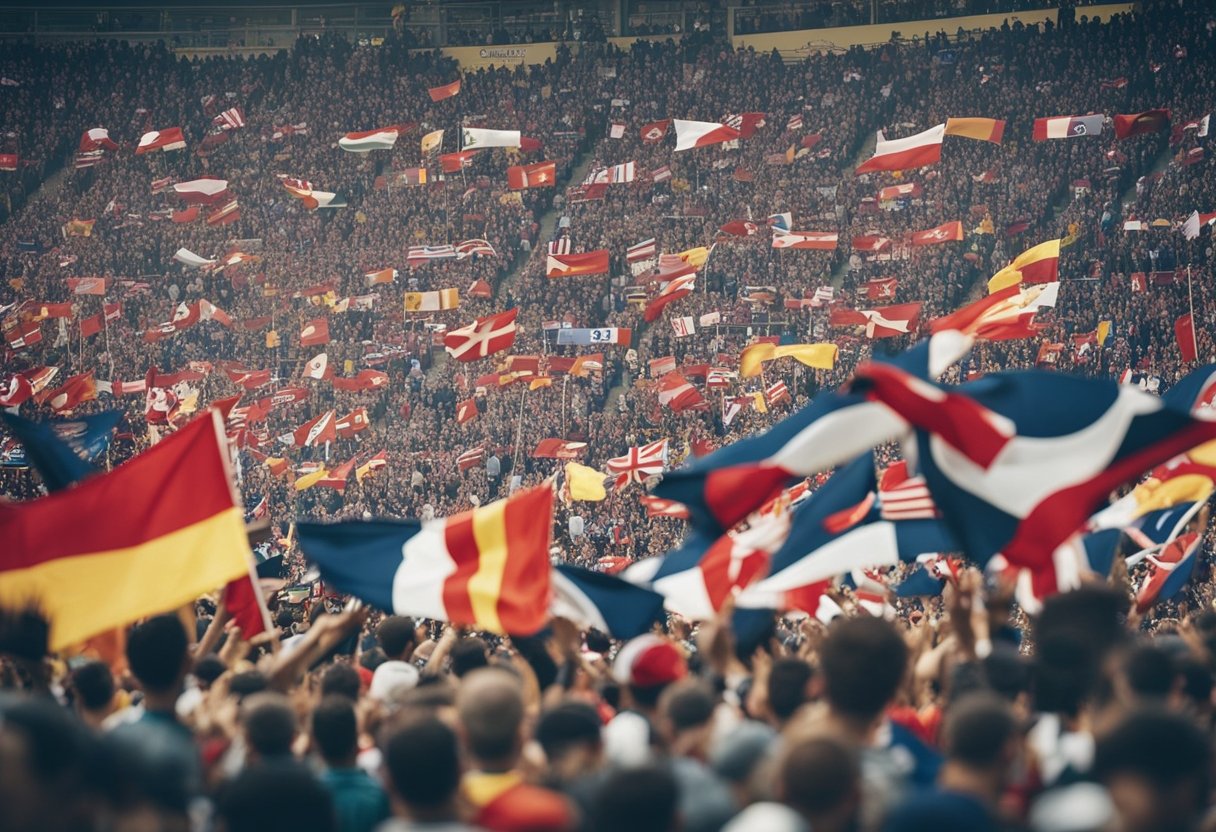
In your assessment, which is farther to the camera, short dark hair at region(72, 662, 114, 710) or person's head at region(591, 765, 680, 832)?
short dark hair at region(72, 662, 114, 710)

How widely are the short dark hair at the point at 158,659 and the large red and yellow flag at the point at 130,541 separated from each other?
54.6 inches

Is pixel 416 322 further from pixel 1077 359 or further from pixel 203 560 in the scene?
pixel 203 560

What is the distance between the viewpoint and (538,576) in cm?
779

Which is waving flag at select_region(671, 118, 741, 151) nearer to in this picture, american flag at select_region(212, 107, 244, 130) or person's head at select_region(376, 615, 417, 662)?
american flag at select_region(212, 107, 244, 130)

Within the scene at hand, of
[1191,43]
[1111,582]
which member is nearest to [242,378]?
[1191,43]

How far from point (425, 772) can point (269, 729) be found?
1.06m

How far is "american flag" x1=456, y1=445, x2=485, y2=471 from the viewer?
28531mm

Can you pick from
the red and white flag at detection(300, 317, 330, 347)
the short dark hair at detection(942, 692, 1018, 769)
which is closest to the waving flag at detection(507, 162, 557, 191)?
the red and white flag at detection(300, 317, 330, 347)

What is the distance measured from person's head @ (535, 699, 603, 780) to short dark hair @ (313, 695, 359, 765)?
1.99ft

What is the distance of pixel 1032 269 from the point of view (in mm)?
25344

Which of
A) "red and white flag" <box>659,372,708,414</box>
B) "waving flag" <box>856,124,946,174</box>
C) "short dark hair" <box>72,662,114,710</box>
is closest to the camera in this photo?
"short dark hair" <box>72,662,114,710</box>

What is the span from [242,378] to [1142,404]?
28.1m

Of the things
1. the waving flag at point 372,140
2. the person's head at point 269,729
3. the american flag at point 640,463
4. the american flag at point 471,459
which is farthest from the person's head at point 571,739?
the waving flag at point 372,140

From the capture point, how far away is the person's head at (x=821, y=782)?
3830mm
